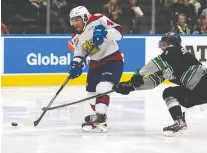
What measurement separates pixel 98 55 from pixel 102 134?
0.71 m

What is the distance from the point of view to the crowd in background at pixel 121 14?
9664mm

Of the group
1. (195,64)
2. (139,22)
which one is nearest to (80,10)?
(195,64)

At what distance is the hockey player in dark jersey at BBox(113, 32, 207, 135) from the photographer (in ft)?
16.6

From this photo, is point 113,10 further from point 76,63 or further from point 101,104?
point 101,104

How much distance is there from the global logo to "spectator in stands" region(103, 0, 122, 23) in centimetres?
108

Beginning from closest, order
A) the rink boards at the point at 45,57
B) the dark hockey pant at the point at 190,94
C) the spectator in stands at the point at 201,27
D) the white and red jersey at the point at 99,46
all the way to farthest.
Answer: the dark hockey pant at the point at 190,94 → the white and red jersey at the point at 99,46 → the rink boards at the point at 45,57 → the spectator in stands at the point at 201,27

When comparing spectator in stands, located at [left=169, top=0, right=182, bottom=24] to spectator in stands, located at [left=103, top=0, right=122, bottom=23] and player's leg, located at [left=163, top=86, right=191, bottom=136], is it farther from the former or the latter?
player's leg, located at [left=163, top=86, right=191, bottom=136]

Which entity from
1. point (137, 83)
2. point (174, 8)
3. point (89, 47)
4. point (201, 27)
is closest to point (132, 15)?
point (174, 8)

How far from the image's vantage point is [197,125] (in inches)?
234

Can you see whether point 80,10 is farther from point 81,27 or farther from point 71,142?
point 71,142

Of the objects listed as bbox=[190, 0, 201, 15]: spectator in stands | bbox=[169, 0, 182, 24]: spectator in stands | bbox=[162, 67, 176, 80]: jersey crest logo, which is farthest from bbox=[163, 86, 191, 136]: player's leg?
bbox=[190, 0, 201, 15]: spectator in stands

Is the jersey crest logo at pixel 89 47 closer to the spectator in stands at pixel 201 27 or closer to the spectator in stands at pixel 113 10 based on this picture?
the spectator in stands at pixel 113 10

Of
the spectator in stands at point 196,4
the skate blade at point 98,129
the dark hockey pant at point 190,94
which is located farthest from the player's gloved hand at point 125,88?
the spectator in stands at point 196,4

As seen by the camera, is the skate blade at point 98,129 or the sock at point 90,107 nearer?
the skate blade at point 98,129
